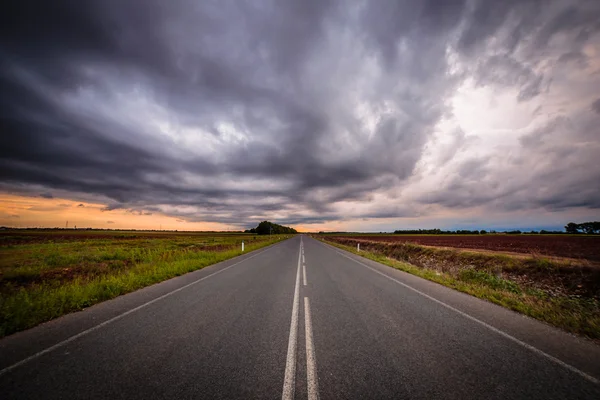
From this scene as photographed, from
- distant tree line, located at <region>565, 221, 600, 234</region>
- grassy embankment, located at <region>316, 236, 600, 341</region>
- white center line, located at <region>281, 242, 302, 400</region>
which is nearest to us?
white center line, located at <region>281, 242, 302, 400</region>

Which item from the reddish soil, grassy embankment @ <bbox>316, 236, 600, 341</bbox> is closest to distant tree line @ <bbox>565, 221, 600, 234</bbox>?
the reddish soil

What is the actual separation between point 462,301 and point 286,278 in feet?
20.2

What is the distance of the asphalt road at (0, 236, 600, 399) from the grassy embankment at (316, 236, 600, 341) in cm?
84

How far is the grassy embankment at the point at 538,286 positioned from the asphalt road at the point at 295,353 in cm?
84

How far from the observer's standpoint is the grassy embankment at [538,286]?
5.36 meters

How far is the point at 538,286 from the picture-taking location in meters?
9.32

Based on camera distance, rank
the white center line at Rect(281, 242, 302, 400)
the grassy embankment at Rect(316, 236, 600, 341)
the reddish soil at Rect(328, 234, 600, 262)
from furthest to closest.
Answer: the reddish soil at Rect(328, 234, 600, 262), the grassy embankment at Rect(316, 236, 600, 341), the white center line at Rect(281, 242, 302, 400)

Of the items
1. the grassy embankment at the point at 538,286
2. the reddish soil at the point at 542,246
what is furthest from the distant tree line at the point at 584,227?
the grassy embankment at the point at 538,286

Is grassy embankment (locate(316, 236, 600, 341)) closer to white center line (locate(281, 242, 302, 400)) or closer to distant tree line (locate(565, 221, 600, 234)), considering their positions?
white center line (locate(281, 242, 302, 400))

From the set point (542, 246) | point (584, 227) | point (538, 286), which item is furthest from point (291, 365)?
point (584, 227)

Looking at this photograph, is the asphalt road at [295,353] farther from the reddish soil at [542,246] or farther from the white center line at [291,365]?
the reddish soil at [542,246]

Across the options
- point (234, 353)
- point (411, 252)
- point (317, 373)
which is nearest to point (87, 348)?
point (234, 353)

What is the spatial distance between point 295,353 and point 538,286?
11.5m

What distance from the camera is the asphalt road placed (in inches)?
106
